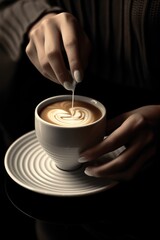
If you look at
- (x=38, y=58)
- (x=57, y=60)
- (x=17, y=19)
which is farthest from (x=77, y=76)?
(x=17, y=19)

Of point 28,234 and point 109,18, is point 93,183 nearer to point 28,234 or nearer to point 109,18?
point 28,234

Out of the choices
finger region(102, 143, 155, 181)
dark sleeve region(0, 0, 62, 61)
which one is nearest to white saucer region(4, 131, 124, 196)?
finger region(102, 143, 155, 181)

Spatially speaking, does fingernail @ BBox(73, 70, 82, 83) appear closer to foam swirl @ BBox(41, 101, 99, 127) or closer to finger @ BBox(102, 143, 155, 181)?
foam swirl @ BBox(41, 101, 99, 127)

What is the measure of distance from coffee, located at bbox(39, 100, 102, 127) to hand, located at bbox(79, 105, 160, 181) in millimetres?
45

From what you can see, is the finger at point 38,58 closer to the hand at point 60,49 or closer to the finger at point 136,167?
the hand at point 60,49

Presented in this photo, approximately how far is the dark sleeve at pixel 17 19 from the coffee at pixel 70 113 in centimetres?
29

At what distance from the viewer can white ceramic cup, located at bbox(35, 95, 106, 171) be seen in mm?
669

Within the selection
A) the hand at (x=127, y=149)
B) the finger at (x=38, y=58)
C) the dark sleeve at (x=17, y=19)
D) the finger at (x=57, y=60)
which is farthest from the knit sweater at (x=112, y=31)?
the hand at (x=127, y=149)

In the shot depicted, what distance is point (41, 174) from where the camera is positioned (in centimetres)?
73

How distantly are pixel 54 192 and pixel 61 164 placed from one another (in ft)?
0.29

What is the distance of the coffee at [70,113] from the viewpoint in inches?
28.1

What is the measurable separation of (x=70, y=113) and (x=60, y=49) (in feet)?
0.43

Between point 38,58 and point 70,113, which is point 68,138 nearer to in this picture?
point 70,113

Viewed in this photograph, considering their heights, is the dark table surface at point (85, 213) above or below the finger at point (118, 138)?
below
